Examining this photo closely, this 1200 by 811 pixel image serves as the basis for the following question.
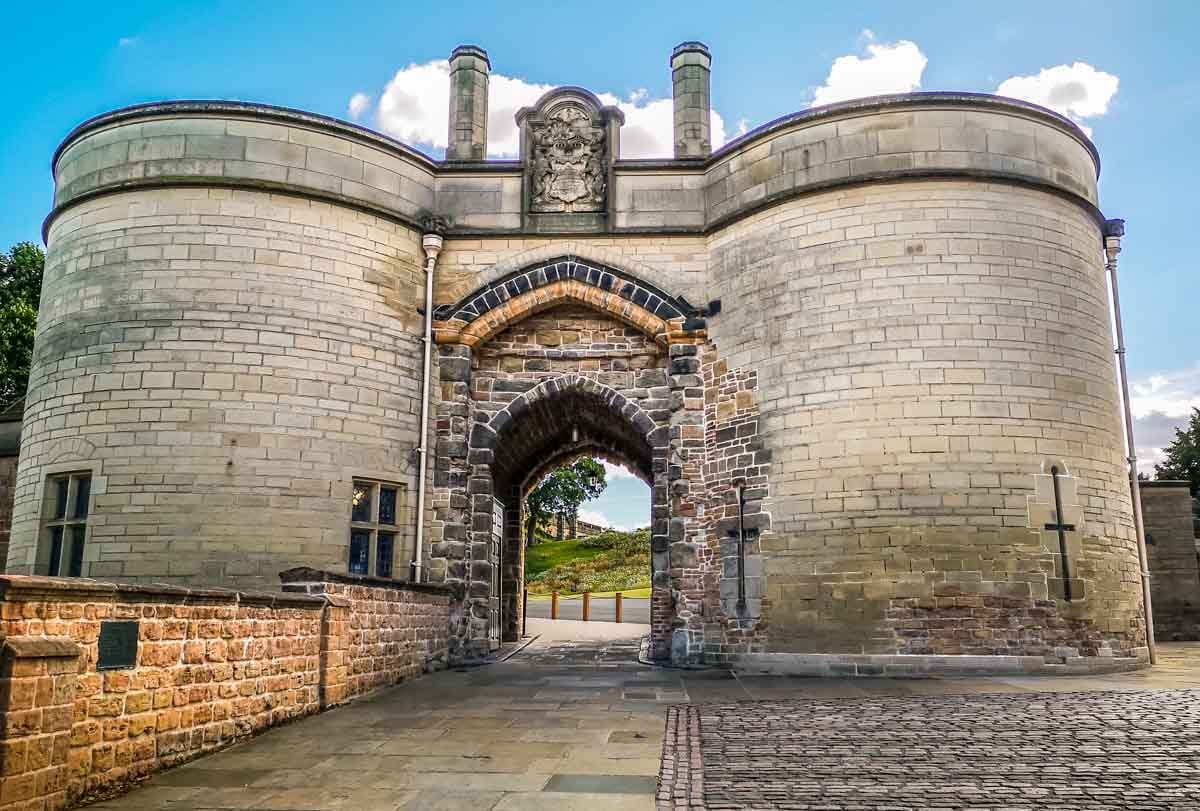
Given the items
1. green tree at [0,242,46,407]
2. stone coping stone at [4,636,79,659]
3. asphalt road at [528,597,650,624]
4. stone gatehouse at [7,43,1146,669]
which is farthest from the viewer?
asphalt road at [528,597,650,624]

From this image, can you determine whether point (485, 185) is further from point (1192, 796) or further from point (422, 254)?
point (1192, 796)

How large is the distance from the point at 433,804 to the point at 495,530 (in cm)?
1006

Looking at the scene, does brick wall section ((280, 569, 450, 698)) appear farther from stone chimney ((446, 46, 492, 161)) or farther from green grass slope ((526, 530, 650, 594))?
green grass slope ((526, 530, 650, 594))

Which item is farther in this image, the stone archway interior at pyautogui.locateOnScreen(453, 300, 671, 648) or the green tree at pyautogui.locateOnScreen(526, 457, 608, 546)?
the green tree at pyautogui.locateOnScreen(526, 457, 608, 546)

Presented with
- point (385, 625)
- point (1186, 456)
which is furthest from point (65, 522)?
point (1186, 456)

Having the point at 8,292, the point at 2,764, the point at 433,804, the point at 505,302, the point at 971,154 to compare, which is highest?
the point at 8,292

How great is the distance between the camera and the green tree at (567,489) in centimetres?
4347

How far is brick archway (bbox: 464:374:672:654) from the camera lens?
44.0ft

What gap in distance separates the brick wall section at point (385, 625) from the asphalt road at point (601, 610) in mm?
12172

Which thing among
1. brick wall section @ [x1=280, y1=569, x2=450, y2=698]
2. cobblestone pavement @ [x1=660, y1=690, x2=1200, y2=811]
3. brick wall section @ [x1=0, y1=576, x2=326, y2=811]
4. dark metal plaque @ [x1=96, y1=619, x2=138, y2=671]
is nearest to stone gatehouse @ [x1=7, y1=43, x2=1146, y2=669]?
brick wall section @ [x1=280, y1=569, x2=450, y2=698]

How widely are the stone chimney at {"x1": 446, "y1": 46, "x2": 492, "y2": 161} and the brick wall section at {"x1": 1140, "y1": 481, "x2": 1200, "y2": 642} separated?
1342cm

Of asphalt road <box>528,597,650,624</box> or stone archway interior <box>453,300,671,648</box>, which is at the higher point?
stone archway interior <box>453,300,671,648</box>

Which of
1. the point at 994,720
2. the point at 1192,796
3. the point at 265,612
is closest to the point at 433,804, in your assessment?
the point at 265,612

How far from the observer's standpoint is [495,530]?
14.9 m
